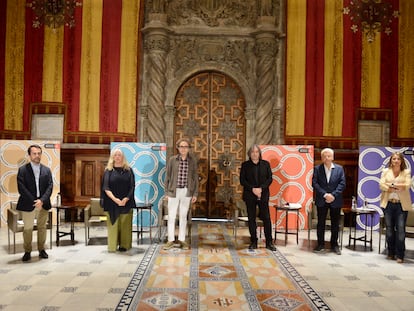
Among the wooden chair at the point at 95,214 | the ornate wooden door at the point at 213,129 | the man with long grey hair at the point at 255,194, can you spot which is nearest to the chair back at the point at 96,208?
the wooden chair at the point at 95,214

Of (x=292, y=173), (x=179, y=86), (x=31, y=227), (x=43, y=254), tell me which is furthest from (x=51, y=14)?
(x=292, y=173)

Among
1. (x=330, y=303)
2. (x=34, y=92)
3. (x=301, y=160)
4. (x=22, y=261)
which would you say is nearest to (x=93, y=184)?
(x=34, y=92)

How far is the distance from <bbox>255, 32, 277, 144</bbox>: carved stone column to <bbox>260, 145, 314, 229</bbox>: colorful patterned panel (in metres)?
1.19

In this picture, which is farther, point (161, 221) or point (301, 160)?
point (301, 160)

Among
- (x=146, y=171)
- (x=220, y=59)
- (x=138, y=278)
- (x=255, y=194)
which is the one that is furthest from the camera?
(x=220, y=59)

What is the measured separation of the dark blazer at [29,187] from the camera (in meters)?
4.94

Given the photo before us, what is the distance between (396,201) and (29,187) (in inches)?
176

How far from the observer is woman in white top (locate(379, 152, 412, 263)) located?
5.17 metres

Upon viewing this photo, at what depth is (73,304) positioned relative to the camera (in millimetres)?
3516

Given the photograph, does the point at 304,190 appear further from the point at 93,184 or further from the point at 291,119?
the point at 93,184

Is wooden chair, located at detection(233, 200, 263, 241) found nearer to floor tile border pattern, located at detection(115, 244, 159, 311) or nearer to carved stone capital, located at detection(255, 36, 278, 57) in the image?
floor tile border pattern, located at detection(115, 244, 159, 311)

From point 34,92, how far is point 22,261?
4.45m

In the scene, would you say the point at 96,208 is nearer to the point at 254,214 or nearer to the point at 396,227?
the point at 254,214

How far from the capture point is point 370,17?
854 cm
